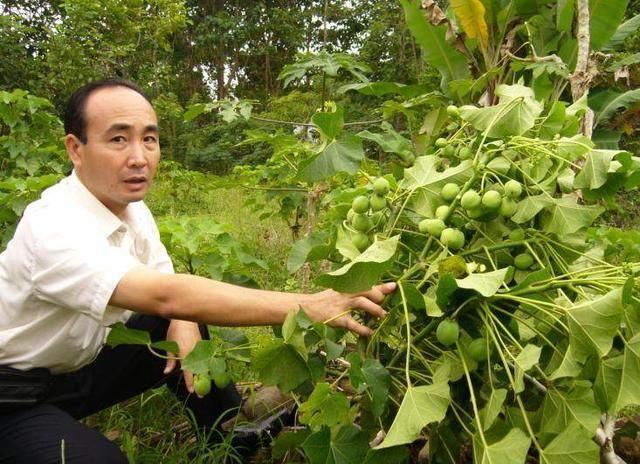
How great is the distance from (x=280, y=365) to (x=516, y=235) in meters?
0.60

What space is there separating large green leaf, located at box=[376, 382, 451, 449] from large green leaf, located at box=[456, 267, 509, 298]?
0.23m

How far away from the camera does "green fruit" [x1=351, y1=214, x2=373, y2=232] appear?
4.56 ft

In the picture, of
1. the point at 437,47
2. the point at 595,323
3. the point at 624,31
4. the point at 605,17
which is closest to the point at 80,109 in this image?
the point at 595,323

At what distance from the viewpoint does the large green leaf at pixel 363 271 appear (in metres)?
1.18

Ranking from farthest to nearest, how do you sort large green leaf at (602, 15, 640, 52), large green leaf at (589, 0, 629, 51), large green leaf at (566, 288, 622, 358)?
large green leaf at (602, 15, 640, 52), large green leaf at (589, 0, 629, 51), large green leaf at (566, 288, 622, 358)

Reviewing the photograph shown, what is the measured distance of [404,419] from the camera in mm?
1138

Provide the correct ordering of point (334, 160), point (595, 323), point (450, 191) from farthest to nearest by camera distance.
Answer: point (334, 160) < point (450, 191) < point (595, 323)

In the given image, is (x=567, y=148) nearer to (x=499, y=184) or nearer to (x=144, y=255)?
(x=499, y=184)

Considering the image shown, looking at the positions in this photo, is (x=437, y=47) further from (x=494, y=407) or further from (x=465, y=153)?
(x=494, y=407)

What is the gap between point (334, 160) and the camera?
1499mm

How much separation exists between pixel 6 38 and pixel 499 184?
900 centimetres

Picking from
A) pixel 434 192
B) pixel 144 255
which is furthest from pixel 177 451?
pixel 434 192

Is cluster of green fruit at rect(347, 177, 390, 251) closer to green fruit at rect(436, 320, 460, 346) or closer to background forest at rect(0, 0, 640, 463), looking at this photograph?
background forest at rect(0, 0, 640, 463)

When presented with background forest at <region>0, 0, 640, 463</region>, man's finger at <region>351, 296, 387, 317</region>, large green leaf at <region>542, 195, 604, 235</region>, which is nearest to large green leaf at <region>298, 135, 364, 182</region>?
background forest at <region>0, 0, 640, 463</region>
